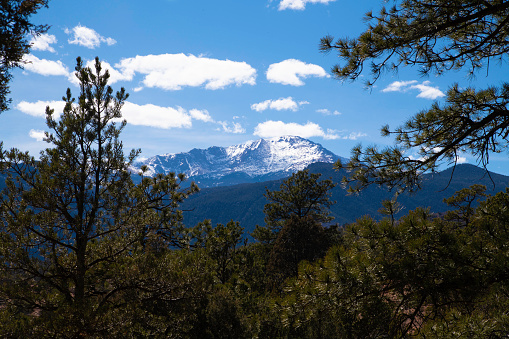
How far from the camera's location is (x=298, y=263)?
5.11m

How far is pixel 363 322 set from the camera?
4.73 metres

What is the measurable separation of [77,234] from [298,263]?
20.6 feet

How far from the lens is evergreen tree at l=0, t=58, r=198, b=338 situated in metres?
7.42

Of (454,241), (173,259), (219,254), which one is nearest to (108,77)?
(173,259)

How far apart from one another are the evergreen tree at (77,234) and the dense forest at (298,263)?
38mm

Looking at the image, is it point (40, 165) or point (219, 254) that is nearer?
point (40, 165)

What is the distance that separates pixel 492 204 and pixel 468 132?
1244 mm

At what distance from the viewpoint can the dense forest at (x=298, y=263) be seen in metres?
4.52

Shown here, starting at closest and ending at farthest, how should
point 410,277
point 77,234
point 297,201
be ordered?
point 410,277 → point 77,234 → point 297,201

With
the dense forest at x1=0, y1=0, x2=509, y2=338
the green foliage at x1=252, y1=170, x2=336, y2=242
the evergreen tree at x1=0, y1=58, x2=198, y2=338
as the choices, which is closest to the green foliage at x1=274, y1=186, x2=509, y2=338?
the dense forest at x1=0, y1=0, x2=509, y2=338

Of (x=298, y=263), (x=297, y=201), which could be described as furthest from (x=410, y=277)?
(x=297, y=201)

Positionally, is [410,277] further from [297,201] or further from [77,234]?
[297,201]

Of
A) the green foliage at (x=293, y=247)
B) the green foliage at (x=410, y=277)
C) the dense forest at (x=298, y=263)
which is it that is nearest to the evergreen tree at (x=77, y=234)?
the dense forest at (x=298, y=263)

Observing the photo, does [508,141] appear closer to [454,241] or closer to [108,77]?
[454,241]
